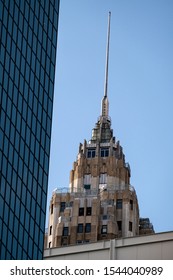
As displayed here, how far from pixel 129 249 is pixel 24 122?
870 inches

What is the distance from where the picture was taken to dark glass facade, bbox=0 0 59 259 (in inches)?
4688

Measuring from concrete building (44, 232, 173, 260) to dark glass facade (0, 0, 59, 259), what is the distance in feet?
21.3

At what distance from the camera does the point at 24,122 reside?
12644 cm

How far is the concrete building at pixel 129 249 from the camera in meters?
110

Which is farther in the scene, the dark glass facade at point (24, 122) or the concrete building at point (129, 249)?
the dark glass facade at point (24, 122)

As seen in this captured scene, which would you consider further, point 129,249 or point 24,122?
point 24,122

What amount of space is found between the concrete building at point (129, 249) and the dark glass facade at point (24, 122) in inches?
256

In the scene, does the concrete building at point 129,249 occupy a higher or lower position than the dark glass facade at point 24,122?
lower

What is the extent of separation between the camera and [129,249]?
113m

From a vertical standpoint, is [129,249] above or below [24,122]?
below
